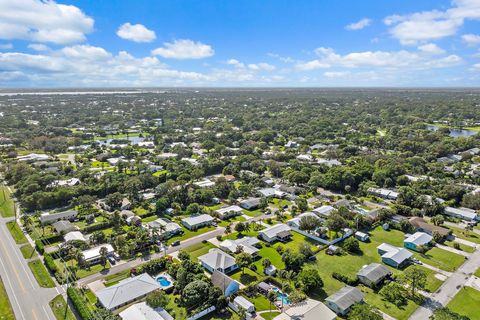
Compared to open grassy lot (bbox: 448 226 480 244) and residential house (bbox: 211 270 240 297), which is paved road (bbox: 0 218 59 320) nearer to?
residential house (bbox: 211 270 240 297)

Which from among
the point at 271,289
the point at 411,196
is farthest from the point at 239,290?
the point at 411,196

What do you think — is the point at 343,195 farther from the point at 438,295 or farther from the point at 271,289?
the point at 271,289

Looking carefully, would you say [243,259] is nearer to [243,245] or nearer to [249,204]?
[243,245]

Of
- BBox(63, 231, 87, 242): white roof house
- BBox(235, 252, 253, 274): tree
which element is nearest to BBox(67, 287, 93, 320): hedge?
BBox(63, 231, 87, 242): white roof house

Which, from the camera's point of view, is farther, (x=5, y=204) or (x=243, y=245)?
(x=5, y=204)

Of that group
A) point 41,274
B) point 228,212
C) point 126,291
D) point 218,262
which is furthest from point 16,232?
point 228,212

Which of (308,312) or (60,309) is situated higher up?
(308,312)

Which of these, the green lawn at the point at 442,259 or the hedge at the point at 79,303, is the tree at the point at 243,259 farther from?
the green lawn at the point at 442,259
